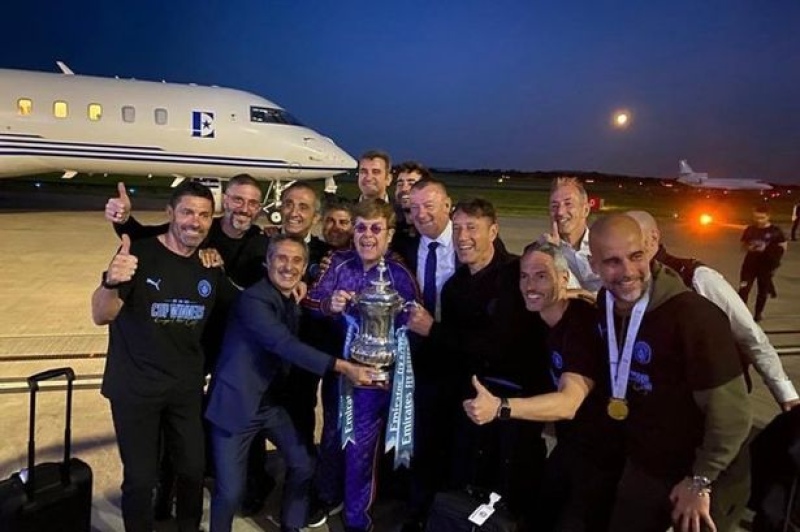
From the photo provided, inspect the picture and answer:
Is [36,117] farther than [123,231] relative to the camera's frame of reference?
Yes

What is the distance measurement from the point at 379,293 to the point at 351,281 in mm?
448

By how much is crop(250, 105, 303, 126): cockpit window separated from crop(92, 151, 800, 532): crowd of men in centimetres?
1511

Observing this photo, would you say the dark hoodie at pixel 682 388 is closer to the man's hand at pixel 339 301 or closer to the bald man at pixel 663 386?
the bald man at pixel 663 386

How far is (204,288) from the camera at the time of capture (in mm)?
3131

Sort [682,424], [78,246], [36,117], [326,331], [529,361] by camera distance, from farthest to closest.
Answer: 1. [36,117]
2. [78,246]
3. [326,331]
4. [529,361]
5. [682,424]

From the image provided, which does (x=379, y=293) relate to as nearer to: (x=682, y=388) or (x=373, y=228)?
(x=373, y=228)

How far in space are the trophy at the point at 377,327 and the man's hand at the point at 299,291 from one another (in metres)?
0.45

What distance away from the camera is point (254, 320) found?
316 cm

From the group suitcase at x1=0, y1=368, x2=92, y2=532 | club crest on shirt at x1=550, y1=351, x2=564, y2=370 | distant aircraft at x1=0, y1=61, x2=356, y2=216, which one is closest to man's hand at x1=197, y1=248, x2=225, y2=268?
suitcase at x1=0, y1=368, x2=92, y2=532

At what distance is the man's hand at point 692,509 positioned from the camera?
241cm

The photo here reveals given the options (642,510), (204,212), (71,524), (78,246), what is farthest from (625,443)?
(78,246)

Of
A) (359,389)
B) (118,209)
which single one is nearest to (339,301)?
(359,389)

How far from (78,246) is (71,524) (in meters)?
11.5

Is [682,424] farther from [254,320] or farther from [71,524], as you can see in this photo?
[71,524]
